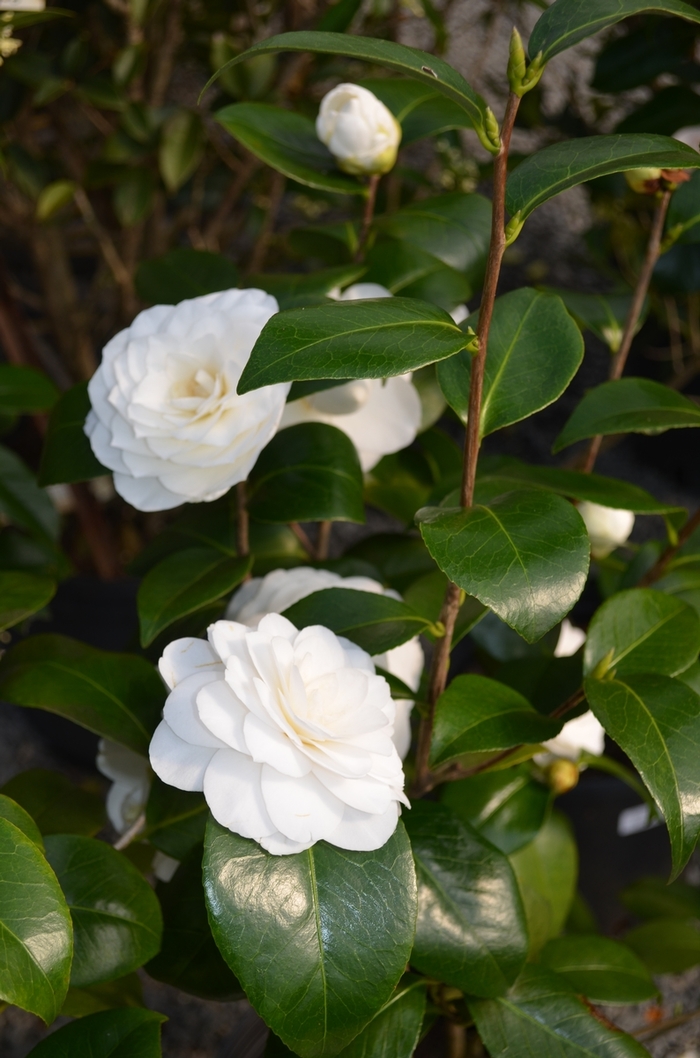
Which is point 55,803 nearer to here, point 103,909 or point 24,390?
point 103,909

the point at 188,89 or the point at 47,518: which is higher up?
the point at 188,89

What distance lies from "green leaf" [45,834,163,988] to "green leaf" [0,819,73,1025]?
0.25 feet

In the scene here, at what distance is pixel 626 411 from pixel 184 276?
40cm

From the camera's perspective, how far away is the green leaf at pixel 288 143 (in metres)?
0.74

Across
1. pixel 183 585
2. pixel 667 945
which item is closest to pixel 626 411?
pixel 183 585

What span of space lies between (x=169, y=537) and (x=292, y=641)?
31cm

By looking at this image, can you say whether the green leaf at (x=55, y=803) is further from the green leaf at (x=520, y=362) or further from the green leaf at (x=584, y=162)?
the green leaf at (x=584, y=162)

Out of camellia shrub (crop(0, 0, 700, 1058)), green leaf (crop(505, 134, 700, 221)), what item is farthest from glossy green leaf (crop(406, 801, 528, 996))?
green leaf (crop(505, 134, 700, 221))

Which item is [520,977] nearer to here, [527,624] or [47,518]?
[527,624]

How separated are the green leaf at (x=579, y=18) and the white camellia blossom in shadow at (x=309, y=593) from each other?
329 millimetres

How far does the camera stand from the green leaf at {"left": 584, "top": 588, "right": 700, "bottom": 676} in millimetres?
580

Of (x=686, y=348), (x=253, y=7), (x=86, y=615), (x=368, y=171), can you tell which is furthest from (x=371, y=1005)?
(x=686, y=348)

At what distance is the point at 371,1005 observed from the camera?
18.8 inches

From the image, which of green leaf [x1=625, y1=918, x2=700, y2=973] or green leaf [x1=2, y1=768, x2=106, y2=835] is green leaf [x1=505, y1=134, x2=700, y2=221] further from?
green leaf [x1=625, y1=918, x2=700, y2=973]
